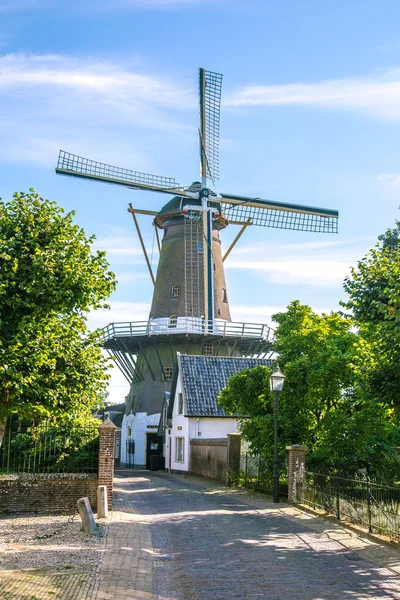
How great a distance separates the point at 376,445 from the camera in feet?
73.5

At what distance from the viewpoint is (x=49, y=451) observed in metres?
18.8

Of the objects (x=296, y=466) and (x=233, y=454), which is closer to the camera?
(x=296, y=466)

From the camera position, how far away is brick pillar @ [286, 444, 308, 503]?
2112 centimetres

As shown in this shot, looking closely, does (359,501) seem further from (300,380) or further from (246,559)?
(300,380)

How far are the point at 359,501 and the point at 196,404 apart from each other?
23.6 metres

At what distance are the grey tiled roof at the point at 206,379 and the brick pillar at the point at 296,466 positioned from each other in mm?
17345

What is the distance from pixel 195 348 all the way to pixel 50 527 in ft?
108

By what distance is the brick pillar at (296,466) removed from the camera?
21125 mm

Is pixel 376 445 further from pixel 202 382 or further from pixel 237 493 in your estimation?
pixel 202 382

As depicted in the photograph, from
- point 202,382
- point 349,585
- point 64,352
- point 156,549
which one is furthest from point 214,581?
point 202,382

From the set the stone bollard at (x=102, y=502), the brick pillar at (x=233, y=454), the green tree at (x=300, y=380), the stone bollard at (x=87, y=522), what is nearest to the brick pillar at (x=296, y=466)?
the green tree at (x=300, y=380)

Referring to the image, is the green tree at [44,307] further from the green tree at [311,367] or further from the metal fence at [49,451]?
the green tree at [311,367]

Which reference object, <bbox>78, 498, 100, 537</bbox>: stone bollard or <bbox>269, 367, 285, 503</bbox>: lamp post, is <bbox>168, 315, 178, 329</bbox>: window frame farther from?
<bbox>78, 498, 100, 537</bbox>: stone bollard

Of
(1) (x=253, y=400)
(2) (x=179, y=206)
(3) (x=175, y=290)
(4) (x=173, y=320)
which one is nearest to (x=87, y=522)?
(1) (x=253, y=400)
